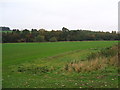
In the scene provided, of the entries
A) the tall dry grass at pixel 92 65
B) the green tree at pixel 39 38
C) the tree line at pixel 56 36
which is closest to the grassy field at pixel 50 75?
the tall dry grass at pixel 92 65

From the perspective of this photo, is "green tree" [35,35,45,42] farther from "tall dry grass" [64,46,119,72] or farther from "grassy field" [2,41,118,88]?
"tall dry grass" [64,46,119,72]

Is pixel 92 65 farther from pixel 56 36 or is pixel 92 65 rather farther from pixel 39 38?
pixel 56 36

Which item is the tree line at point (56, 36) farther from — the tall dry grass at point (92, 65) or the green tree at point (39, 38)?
the tall dry grass at point (92, 65)

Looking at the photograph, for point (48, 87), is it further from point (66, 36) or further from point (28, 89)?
point (66, 36)

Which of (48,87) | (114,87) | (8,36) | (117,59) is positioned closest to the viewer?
(114,87)

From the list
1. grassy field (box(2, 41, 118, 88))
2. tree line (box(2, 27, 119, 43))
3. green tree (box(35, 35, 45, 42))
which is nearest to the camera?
grassy field (box(2, 41, 118, 88))

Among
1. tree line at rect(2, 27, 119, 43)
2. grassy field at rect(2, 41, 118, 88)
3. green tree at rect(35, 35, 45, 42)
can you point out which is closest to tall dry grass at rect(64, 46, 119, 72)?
grassy field at rect(2, 41, 118, 88)

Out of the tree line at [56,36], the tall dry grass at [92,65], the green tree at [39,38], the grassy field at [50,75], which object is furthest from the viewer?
the tree line at [56,36]

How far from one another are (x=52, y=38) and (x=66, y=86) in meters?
108

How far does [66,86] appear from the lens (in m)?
9.36

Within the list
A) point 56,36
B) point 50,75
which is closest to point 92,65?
point 50,75

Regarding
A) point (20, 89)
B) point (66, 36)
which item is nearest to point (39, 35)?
point (66, 36)

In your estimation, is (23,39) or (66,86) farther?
(23,39)


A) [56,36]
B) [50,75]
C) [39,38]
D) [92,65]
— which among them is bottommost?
[50,75]
